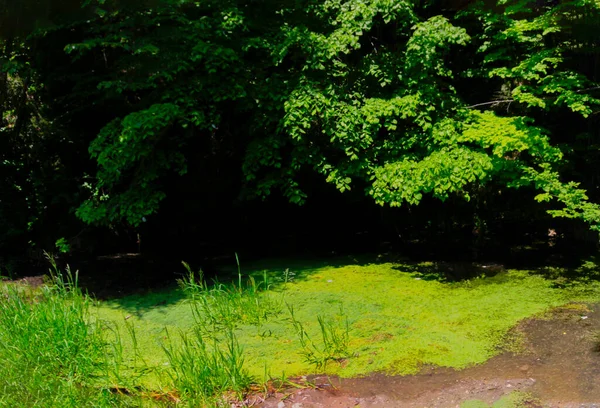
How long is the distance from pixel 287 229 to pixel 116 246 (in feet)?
7.87

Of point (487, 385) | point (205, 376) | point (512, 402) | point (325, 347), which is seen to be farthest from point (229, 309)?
point (512, 402)

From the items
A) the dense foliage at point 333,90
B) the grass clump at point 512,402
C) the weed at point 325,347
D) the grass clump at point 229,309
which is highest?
the dense foliage at point 333,90

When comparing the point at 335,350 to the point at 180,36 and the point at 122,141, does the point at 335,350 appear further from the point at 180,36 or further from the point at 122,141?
the point at 180,36

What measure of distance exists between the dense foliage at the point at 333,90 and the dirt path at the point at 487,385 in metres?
1.87

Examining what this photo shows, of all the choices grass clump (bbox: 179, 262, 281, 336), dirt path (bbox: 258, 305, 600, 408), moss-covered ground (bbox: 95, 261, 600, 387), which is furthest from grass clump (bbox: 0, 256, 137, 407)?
dirt path (bbox: 258, 305, 600, 408)

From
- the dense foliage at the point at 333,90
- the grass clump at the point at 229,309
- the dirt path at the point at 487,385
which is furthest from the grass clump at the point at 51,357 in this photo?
the dense foliage at the point at 333,90

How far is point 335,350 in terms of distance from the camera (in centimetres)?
374

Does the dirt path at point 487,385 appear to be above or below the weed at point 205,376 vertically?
below

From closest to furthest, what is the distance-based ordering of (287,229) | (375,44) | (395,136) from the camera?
(395,136), (375,44), (287,229)

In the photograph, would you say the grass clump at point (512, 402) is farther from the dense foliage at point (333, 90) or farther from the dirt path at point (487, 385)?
the dense foliage at point (333, 90)

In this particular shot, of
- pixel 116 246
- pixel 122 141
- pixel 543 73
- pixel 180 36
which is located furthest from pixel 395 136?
pixel 116 246

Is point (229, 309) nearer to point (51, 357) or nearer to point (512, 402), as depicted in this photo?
point (51, 357)

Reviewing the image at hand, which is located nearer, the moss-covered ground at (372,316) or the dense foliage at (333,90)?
the moss-covered ground at (372,316)

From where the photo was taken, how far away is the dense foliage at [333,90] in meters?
5.28
